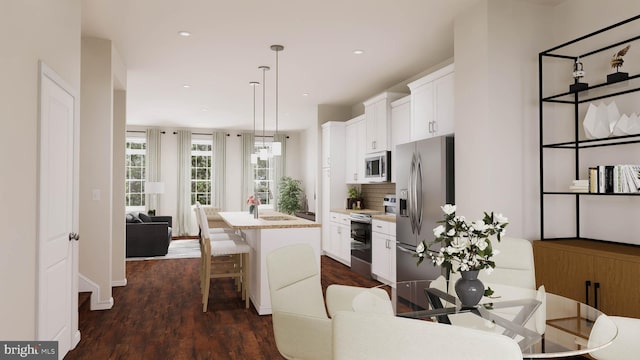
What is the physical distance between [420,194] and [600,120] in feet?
5.67

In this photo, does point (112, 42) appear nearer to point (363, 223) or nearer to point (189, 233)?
point (363, 223)

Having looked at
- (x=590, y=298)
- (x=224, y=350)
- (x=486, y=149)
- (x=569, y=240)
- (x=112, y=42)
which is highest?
(x=112, y=42)

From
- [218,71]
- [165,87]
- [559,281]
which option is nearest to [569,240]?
[559,281]

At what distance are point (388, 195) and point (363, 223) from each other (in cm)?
67

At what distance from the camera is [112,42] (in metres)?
4.43

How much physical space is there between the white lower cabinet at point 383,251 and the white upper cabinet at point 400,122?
32.5 inches

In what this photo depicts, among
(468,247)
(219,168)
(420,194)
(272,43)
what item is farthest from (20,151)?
(219,168)

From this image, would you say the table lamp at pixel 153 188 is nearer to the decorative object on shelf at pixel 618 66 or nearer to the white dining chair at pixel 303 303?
the white dining chair at pixel 303 303

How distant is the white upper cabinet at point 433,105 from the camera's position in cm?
422

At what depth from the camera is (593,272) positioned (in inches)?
113

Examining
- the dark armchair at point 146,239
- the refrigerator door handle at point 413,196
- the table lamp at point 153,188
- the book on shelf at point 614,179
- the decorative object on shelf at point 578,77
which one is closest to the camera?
the book on shelf at point 614,179

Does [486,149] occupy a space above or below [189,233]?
above

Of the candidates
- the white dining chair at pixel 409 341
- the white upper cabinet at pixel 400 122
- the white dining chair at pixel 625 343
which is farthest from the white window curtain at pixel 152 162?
the white dining chair at pixel 409 341

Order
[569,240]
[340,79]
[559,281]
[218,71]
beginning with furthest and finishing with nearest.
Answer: [340,79], [218,71], [569,240], [559,281]
